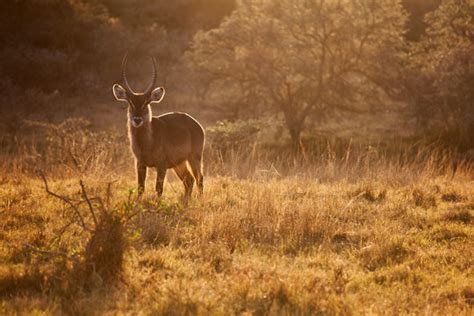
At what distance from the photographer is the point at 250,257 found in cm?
550

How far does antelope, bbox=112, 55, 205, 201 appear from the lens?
821cm

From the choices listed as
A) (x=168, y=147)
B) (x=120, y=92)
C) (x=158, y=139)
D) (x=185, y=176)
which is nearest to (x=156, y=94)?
(x=120, y=92)

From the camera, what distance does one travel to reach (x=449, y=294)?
4695 millimetres

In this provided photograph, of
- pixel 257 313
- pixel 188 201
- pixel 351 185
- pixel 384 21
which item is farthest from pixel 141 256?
pixel 384 21

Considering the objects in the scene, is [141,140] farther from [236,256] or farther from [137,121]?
[236,256]

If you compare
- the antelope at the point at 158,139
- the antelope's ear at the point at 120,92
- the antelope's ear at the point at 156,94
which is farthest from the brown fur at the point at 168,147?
the antelope's ear at the point at 120,92

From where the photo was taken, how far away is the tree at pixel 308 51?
19.7m

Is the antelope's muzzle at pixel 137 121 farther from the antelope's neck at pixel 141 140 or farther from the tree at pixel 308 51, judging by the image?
the tree at pixel 308 51

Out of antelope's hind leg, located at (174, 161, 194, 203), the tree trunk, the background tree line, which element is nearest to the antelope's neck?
antelope's hind leg, located at (174, 161, 194, 203)

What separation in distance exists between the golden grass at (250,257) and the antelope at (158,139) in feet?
2.02

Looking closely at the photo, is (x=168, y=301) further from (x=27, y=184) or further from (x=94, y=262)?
(x=27, y=184)

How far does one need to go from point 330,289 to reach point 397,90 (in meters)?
20.3

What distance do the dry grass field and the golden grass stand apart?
0.01 m

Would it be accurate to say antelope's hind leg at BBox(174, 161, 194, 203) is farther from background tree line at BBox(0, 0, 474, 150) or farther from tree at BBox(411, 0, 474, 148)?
tree at BBox(411, 0, 474, 148)
